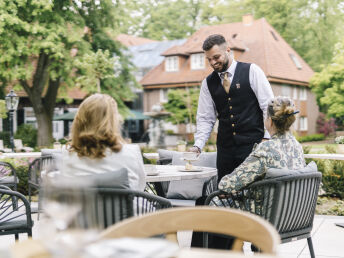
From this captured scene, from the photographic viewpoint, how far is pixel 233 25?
34.4 metres

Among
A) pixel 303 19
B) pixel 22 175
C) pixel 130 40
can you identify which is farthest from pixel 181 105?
pixel 22 175

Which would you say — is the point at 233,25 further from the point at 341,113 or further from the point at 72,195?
the point at 72,195

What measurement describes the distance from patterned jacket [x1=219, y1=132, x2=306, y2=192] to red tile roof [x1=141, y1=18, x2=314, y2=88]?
27534mm

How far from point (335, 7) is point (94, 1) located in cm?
1931

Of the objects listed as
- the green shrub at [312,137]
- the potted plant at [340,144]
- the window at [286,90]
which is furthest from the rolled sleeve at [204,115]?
the green shrub at [312,137]

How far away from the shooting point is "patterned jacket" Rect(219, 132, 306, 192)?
135 inches

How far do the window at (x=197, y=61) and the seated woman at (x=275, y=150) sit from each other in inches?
1153

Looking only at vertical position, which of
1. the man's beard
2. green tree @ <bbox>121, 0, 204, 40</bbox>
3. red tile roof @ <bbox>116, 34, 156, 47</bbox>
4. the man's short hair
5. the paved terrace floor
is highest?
green tree @ <bbox>121, 0, 204, 40</bbox>

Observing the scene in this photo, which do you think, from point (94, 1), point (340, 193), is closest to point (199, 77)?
point (94, 1)

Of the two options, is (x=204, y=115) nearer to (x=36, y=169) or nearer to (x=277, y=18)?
(x=36, y=169)

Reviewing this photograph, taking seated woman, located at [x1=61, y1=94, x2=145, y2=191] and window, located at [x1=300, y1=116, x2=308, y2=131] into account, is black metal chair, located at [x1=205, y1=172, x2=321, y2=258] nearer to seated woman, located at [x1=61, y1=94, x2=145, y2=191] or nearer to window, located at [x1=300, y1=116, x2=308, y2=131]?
seated woman, located at [x1=61, y1=94, x2=145, y2=191]

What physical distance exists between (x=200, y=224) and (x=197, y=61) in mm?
31274

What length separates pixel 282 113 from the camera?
11.2 ft

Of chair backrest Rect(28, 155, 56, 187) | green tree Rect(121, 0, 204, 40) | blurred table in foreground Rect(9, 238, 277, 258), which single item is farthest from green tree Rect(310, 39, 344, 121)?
blurred table in foreground Rect(9, 238, 277, 258)
